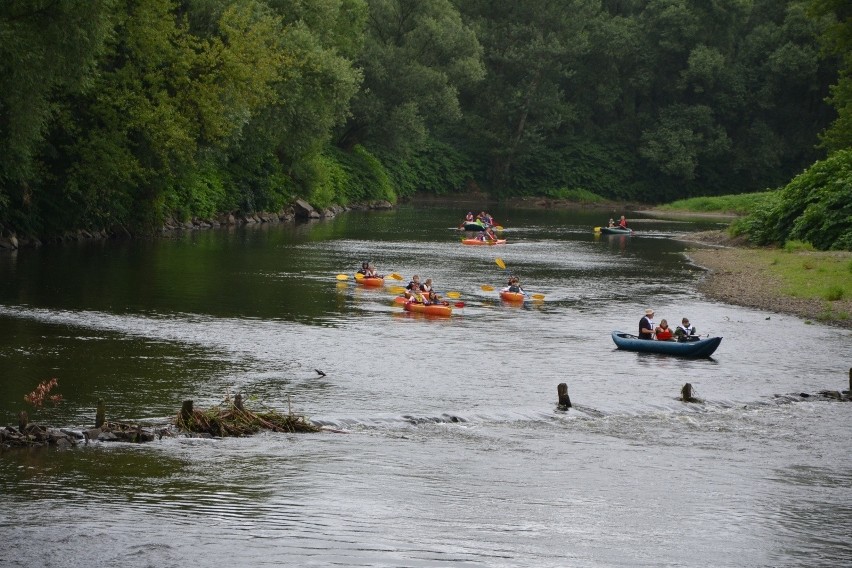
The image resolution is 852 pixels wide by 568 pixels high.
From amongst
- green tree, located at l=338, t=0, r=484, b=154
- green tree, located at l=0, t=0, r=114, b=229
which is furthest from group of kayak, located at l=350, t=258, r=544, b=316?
green tree, located at l=338, t=0, r=484, b=154

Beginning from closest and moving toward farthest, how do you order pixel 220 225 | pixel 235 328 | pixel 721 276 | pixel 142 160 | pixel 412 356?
pixel 412 356, pixel 235 328, pixel 721 276, pixel 142 160, pixel 220 225

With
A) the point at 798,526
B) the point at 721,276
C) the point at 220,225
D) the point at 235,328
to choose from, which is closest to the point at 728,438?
the point at 798,526

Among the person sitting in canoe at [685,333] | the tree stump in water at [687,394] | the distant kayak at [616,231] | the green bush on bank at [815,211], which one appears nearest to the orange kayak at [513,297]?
the person sitting in canoe at [685,333]

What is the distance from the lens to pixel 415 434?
78.7 feet

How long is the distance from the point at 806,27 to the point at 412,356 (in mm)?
93484

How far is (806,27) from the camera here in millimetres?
114375

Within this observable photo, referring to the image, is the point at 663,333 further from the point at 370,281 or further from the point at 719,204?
the point at 719,204

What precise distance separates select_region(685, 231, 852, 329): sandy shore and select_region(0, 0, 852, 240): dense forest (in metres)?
8.55

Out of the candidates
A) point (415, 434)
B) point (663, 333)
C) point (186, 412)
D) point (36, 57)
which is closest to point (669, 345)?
point (663, 333)

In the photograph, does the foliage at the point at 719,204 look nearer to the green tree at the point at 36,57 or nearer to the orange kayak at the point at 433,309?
the orange kayak at the point at 433,309

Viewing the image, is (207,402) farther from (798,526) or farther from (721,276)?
(721,276)

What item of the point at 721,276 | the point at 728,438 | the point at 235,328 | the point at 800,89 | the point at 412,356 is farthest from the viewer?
the point at 800,89

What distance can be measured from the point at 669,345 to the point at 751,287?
1613 centimetres

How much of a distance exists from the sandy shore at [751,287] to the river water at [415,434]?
4.40 feet
